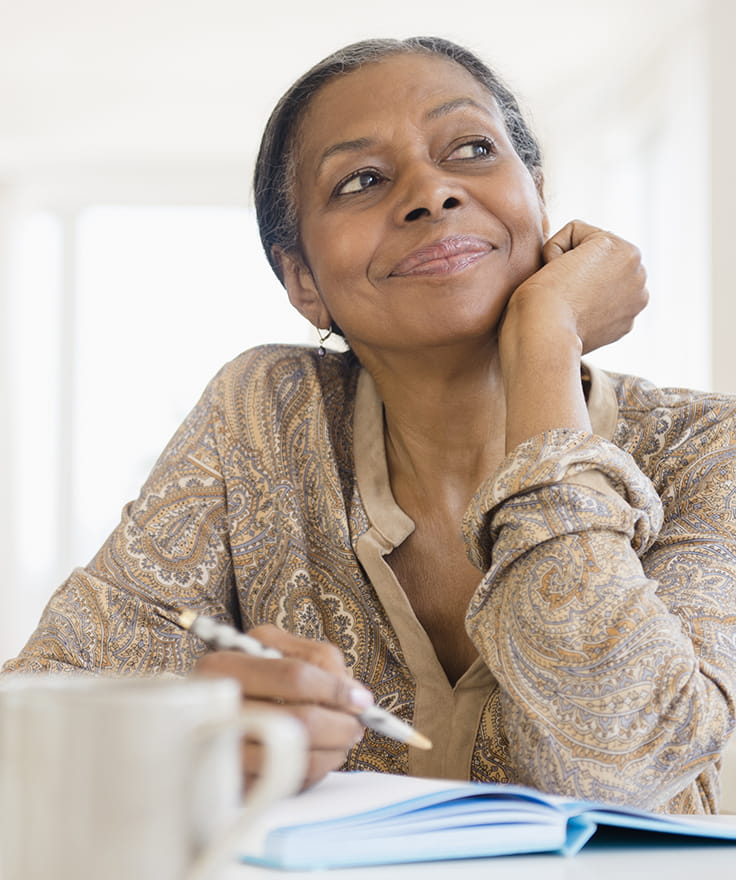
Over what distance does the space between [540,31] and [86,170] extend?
3.18m

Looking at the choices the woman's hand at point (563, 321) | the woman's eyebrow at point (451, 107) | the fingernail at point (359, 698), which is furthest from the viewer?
the woman's eyebrow at point (451, 107)

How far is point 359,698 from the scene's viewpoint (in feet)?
2.35

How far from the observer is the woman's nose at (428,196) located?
134cm

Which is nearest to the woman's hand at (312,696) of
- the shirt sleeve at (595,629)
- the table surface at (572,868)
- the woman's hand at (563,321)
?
the table surface at (572,868)

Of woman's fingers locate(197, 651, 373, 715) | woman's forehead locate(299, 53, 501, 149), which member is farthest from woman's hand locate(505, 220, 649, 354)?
woman's fingers locate(197, 651, 373, 715)

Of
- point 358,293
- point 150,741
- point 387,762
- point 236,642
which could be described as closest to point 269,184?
point 358,293

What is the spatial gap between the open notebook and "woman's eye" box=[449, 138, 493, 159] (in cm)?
90

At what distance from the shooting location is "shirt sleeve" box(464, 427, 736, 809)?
93 cm

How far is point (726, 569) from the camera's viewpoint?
1.10 m

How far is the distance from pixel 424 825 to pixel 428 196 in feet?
2.85

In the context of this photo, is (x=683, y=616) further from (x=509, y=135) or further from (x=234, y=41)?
(x=234, y=41)

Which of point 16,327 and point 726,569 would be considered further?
point 16,327

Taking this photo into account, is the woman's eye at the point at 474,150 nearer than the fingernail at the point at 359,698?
No

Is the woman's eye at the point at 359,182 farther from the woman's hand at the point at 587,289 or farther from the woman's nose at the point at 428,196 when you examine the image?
the woman's hand at the point at 587,289
